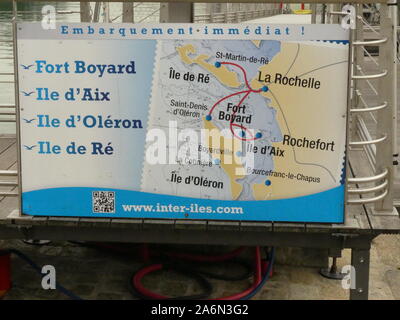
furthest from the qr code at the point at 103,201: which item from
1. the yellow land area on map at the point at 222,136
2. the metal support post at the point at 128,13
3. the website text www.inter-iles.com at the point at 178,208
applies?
the metal support post at the point at 128,13

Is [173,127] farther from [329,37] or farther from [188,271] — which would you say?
[188,271]

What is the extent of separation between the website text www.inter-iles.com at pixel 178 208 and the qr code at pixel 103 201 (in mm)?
97

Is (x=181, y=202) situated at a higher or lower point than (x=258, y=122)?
lower

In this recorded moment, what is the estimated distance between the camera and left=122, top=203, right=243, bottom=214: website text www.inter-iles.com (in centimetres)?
483

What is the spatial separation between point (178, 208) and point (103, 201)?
554 millimetres

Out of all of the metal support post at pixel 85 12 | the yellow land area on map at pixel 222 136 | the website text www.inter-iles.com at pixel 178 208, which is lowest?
the website text www.inter-iles.com at pixel 178 208

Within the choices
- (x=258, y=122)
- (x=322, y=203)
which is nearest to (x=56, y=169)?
(x=258, y=122)

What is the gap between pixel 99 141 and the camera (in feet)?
15.8

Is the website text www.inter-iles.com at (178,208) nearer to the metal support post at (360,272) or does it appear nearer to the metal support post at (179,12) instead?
the metal support post at (360,272)

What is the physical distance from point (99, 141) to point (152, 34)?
852 millimetres

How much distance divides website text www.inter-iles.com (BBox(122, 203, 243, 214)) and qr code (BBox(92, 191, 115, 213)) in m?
0.10

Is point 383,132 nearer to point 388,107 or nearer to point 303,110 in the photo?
point 388,107

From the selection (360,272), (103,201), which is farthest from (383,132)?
(103,201)

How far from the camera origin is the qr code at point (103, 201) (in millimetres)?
4879
